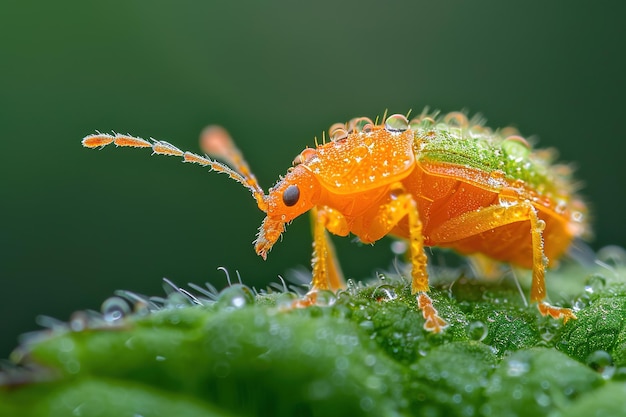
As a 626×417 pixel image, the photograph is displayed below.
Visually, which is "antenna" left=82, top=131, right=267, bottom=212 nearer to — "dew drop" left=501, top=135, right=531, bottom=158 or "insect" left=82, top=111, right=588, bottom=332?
"insect" left=82, top=111, right=588, bottom=332

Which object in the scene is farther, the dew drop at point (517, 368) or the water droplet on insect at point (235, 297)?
the water droplet on insect at point (235, 297)

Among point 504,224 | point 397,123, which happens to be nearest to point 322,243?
point 397,123

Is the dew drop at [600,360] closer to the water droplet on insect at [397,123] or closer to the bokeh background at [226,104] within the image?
the water droplet on insect at [397,123]

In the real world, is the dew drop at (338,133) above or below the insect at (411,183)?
above

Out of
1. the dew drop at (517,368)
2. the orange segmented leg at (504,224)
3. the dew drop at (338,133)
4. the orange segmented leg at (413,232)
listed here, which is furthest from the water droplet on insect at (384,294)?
the dew drop at (338,133)

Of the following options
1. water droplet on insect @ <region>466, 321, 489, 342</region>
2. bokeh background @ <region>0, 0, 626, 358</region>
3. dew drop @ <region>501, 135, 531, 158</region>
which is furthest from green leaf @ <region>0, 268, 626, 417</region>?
bokeh background @ <region>0, 0, 626, 358</region>

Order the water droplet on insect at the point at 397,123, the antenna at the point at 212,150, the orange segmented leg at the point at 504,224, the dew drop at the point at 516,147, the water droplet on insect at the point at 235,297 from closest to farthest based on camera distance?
the water droplet on insect at the point at 235,297 < the orange segmented leg at the point at 504,224 < the antenna at the point at 212,150 < the water droplet on insect at the point at 397,123 < the dew drop at the point at 516,147

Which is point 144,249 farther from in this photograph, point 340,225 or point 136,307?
point 136,307
